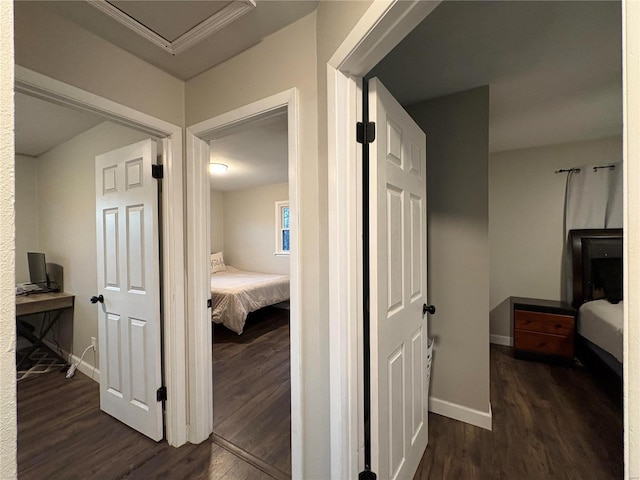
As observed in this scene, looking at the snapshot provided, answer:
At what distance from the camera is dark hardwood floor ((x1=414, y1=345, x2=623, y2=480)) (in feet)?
4.93

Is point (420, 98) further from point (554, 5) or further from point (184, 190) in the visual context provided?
point (184, 190)

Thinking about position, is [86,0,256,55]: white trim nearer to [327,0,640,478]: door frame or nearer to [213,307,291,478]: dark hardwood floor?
[327,0,640,478]: door frame

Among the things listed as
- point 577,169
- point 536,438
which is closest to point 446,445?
point 536,438

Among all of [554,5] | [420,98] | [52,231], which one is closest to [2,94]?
[554,5]

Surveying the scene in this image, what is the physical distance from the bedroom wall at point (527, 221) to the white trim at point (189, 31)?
10.8 ft

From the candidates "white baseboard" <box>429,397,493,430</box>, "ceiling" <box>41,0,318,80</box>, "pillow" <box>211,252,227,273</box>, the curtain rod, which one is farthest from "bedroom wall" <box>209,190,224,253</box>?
the curtain rod

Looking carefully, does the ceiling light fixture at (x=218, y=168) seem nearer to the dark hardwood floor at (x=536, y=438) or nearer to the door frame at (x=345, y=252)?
the door frame at (x=345, y=252)

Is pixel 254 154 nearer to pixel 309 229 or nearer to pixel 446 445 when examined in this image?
pixel 309 229

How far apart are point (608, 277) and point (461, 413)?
6.93 feet

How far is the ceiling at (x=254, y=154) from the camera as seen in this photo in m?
2.66

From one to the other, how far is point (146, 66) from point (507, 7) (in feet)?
6.43

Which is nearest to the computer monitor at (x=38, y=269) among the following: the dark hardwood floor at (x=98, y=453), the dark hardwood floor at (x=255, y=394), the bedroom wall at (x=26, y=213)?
the bedroom wall at (x=26, y=213)

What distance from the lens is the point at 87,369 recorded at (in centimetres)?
262

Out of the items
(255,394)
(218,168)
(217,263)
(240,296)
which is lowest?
(255,394)
